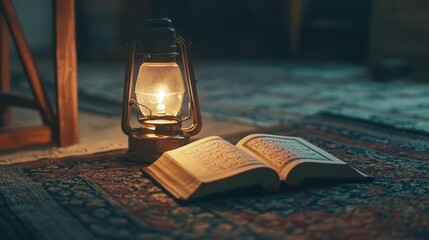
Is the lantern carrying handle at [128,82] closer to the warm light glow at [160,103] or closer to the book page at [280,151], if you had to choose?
the warm light glow at [160,103]

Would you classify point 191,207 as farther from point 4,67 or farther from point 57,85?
point 4,67

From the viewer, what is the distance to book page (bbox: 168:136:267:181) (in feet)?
5.94

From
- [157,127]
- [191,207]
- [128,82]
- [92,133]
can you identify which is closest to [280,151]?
[191,207]

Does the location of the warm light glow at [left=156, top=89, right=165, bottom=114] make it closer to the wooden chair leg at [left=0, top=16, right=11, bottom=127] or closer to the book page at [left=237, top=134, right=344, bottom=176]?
the book page at [left=237, top=134, right=344, bottom=176]

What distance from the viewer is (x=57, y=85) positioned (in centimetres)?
264

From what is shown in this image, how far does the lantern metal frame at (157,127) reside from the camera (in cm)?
220

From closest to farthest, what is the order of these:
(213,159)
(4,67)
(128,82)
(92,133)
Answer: (213,159), (128,82), (92,133), (4,67)

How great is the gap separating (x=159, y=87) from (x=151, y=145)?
0.68ft

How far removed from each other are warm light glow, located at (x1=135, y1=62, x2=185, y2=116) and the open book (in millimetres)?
235

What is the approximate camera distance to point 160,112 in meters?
2.25

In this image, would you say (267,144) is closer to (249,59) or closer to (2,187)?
(2,187)

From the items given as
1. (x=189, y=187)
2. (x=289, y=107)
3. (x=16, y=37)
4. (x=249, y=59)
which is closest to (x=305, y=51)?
(x=249, y=59)

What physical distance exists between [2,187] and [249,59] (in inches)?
214

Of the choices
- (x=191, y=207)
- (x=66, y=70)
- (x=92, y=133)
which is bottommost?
(x=92, y=133)
